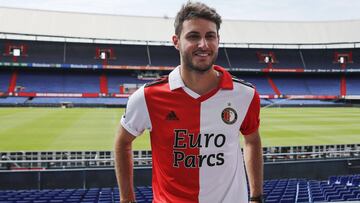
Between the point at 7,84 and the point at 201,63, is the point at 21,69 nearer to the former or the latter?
the point at 7,84

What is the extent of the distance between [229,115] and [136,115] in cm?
57

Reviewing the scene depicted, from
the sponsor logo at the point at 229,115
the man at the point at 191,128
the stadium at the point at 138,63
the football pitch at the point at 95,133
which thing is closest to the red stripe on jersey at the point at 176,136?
the man at the point at 191,128

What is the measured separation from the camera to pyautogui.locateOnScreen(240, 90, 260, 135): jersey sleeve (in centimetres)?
248

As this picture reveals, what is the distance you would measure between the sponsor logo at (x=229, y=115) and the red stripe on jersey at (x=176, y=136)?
0.54ft

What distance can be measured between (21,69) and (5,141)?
118ft

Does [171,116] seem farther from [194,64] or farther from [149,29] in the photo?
[149,29]

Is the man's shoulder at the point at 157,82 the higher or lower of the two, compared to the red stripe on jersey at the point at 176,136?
higher

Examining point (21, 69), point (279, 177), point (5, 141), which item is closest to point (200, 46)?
point (279, 177)

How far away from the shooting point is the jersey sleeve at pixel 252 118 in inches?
97.7

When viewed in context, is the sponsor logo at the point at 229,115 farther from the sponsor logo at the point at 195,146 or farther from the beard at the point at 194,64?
the beard at the point at 194,64

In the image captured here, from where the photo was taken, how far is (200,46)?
87.0 inches

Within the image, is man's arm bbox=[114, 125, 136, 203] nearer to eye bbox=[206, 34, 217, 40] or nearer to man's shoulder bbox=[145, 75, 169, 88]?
man's shoulder bbox=[145, 75, 169, 88]

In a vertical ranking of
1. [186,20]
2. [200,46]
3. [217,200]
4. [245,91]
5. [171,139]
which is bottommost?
[217,200]

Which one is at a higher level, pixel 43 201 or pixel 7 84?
pixel 7 84
